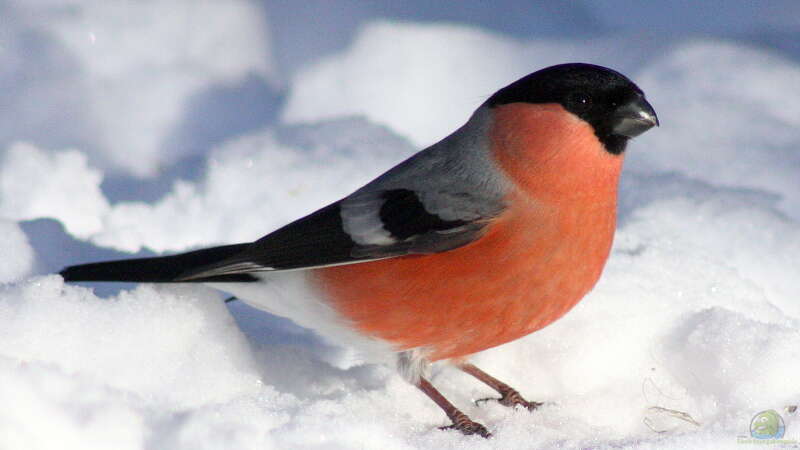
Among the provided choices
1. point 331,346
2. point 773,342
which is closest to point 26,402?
point 331,346

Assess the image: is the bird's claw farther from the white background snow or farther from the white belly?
the white belly

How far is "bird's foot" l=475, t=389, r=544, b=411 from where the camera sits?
2.63 meters

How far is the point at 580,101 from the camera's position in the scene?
7.81ft

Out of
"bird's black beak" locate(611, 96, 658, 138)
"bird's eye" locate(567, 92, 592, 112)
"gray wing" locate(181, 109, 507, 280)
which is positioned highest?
"bird's eye" locate(567, 92, 592, 112)

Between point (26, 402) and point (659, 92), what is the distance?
319 cm

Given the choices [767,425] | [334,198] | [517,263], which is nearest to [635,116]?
[517,263]

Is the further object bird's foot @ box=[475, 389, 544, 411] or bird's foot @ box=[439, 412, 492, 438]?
bird's foot @ box=[475, 389, 544, 411]

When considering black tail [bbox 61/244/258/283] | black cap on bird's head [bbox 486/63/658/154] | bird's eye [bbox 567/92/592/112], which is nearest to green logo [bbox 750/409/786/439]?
black cap on bird's head [bbox 486/63/658/154]

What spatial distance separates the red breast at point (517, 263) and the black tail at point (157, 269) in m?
0.36

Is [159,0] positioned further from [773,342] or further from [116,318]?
[773,342]

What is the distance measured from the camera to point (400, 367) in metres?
2.56

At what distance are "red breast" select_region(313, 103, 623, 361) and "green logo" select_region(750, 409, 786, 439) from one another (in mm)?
487

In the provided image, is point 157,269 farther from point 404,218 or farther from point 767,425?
point 767,425

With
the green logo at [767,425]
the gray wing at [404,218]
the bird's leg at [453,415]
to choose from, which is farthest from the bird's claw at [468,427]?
the green logo at [767,425]
